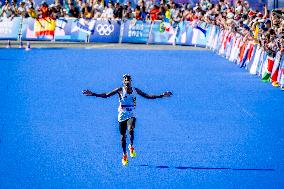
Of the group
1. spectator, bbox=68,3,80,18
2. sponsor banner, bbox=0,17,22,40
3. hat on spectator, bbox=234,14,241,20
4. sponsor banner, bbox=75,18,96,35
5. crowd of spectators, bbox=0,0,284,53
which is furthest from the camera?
spectator, bbox=68,3,80,18

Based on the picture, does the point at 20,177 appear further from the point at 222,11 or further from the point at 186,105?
the point at 222,11

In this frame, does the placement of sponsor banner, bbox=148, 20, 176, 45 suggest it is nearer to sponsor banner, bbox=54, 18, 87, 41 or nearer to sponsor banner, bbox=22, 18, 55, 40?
sponsor banner, bbox=54, 18, 87, 41

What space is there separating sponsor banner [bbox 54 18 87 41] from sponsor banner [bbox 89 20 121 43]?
0.71 meters

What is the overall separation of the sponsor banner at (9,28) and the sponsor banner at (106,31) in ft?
14.9

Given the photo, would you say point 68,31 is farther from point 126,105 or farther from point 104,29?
point 126,105

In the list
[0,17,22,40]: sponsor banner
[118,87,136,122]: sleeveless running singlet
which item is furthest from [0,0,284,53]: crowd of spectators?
[118,87,136,122]: sleeveless running singlet

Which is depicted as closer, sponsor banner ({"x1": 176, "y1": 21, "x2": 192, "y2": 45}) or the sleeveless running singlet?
the sleeveless running singlet

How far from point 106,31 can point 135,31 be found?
5.97 ft

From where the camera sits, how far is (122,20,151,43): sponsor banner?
128 feet

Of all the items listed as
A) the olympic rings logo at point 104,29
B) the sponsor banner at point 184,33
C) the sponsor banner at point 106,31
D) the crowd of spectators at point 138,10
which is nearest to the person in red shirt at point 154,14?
the crowd of spectators at point 138,10

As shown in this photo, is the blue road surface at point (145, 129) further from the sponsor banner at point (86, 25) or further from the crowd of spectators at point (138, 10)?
the sponsor banner at point (86, 25)

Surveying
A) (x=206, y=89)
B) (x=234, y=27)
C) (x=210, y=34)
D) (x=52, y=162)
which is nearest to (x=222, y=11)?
(x=210, y=34)

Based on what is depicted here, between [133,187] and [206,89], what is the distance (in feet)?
40.2

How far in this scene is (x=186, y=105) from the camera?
67.2 ft
